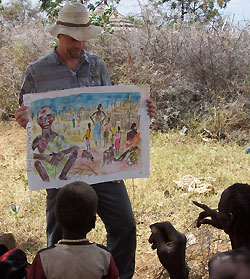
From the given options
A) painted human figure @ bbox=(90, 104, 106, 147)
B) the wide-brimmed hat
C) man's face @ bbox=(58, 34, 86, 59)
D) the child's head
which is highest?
the wide-brimmed hat

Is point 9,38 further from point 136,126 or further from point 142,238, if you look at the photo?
point 136,126

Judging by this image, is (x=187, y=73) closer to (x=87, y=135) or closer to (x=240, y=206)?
(x=87, y=135)

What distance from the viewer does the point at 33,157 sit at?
232 centimetres

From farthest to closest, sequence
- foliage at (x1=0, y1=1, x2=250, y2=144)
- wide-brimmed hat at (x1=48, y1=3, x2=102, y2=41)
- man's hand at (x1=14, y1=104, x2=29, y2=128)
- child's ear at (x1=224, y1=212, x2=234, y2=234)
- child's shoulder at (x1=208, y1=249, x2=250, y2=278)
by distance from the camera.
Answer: foliage at (x1=0, y1=1, x2=250, y2=144)
wide-brimmed hat at (x1=48, y1=3, x2=102, y2=41)
man's hand at (x1=14, y1=104, x2=29, y2=128)
child's ear at (x1=224, y1=212, x2=234, y2=234)
child's shoulder at (x1=208, y1=249, x2=250, y2=278)

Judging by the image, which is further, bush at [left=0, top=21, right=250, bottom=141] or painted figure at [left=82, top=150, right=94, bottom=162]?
bush at [left=0, top=21, right=250, bottom=141]

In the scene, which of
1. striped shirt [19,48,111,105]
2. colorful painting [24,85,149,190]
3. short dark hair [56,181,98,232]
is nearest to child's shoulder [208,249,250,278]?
short dark hair [56,181,98,232]

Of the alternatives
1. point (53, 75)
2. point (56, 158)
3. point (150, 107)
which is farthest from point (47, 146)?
point (150, 107)

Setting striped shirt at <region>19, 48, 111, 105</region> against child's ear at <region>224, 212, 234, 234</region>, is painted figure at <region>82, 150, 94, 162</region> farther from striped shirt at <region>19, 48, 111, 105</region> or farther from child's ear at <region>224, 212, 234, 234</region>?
child's ear at <region>224, 212, 234, 234</region>

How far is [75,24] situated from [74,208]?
1228 millimetres

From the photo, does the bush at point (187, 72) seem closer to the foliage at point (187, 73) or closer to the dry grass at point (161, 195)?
the foliage at point (187, 73)

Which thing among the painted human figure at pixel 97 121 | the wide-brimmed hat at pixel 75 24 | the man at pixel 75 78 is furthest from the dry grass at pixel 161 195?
the wide-brimmed hat at pixel 75 24

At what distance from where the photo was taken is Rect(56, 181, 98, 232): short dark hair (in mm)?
1698

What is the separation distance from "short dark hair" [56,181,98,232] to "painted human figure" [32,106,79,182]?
0.65 m

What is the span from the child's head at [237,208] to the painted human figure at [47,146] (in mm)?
1086
